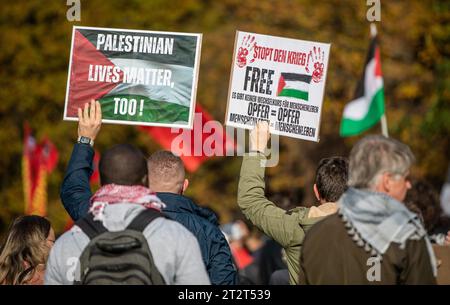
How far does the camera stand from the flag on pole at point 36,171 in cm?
1549

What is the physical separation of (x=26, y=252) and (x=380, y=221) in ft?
9.11

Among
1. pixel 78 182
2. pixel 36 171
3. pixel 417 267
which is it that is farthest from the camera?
pixel 36 171

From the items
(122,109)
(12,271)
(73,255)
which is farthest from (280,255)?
(73,255)

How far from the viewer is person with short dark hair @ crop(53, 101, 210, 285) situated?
204 inches

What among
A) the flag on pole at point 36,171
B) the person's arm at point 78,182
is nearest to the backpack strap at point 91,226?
the person's arm at point 78,182

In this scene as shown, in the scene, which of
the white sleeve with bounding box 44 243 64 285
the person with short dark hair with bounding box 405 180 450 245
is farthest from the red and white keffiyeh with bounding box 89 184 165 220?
the person with short dark hair with bounding box 405 180 450 245

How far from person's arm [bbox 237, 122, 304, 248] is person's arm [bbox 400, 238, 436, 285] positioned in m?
1.49

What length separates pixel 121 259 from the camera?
5188 millimetres

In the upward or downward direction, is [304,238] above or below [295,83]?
below

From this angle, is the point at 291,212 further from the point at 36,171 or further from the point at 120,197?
the point at 36,171

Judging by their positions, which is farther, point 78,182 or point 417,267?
point 78,182

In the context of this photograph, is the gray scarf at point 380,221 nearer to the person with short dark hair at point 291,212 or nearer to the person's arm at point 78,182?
the person with short dark hair at point 291,212

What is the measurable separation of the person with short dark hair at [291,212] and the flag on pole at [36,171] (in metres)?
9.03

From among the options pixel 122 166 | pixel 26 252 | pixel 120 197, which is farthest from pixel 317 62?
pixel 120 197
